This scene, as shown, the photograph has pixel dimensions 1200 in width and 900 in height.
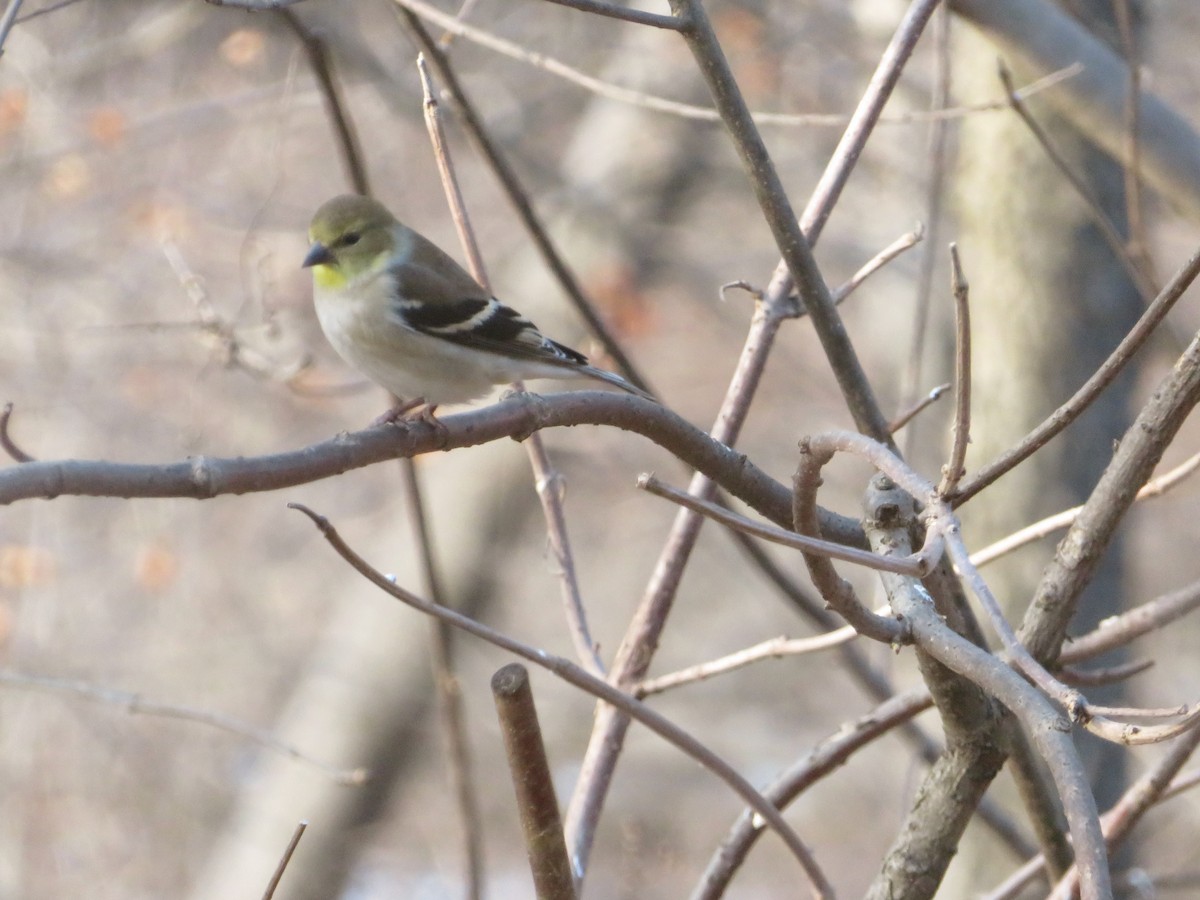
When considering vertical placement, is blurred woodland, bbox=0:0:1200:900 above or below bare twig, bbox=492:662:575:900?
above

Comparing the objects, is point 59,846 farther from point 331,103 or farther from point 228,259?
point 331,103

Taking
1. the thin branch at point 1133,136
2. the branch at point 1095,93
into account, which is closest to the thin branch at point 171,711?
the thin branch at point 1133,136

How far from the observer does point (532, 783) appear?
1.23m

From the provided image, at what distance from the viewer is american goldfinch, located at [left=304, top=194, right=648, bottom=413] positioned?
2750 mm

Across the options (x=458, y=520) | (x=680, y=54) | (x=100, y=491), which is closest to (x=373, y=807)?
(x=458, y=520)

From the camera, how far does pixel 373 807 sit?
8508 mm

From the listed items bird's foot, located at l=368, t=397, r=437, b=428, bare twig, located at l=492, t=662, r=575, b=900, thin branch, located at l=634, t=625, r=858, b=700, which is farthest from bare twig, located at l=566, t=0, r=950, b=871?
bare twig, located at l=492, t=662, r=575, b=900

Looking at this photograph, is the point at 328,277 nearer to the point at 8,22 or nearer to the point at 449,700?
the point at 449,700

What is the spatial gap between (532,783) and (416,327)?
170 centimetres

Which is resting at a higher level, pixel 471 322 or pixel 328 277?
pixel 328 277

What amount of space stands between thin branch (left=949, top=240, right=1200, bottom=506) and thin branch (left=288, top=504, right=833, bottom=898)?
58cm

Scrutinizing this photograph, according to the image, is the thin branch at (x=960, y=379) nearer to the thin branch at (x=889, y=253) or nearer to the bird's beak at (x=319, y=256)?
the thin branch at (x=889, y=253)

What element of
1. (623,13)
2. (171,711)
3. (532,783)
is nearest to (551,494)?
(171,711)

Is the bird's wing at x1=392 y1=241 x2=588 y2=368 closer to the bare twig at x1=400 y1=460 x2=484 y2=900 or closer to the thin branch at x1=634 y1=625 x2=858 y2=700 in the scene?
the bare twig at x1=400 y1=460 x2=484 y2=900
